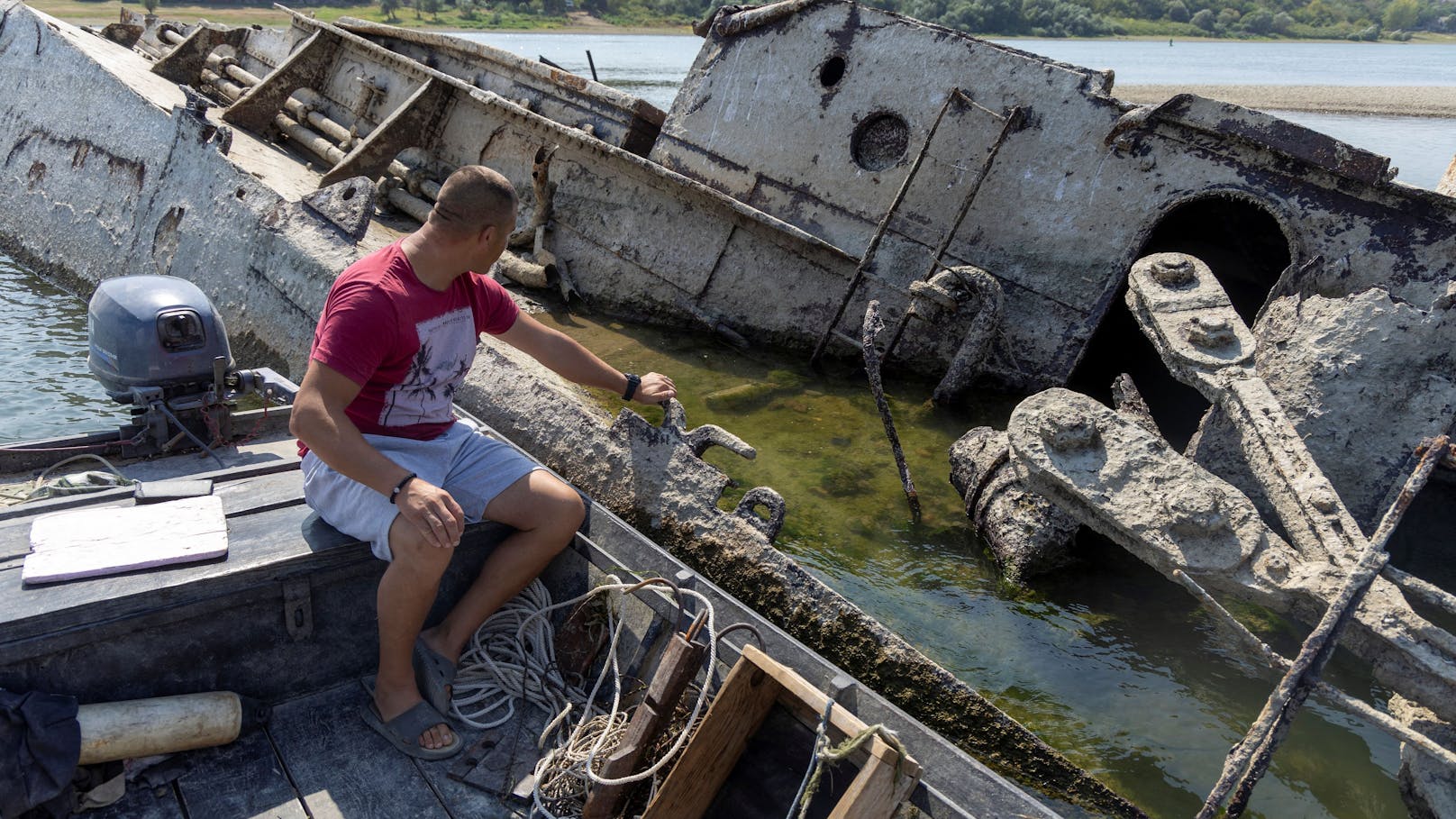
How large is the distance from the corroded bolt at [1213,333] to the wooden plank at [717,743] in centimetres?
294

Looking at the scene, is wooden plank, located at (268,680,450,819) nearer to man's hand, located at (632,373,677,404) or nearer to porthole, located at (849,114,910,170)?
man's hand, located at (632,373,677,404)

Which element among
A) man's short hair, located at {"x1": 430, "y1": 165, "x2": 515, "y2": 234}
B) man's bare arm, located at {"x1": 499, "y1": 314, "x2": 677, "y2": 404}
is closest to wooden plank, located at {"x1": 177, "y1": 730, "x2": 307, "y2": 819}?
man's bare arm, located at {"x1": 499, "y1": 314, "x2": 677, "y2": 404}

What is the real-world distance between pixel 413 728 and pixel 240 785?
484mm

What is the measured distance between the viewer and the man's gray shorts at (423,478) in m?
3.01

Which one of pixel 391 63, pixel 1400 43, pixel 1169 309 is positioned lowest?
pixel 391 63

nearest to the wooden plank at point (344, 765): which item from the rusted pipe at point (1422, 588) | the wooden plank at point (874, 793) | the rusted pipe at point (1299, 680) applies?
the wooden plank at point (874, 793)

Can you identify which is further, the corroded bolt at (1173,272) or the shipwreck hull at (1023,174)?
the shipwreck hull at (1023,174)

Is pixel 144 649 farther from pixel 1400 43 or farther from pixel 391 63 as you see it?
pixel 1400 43

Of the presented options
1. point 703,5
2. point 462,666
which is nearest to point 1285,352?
point 462,666

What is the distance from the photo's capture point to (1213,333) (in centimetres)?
454

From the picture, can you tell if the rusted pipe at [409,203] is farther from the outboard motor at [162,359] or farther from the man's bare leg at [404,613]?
the man's bare leg at [404,613]

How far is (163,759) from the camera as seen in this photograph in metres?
2.83

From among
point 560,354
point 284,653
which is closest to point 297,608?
point 284,653

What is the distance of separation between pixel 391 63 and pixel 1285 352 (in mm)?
8456
